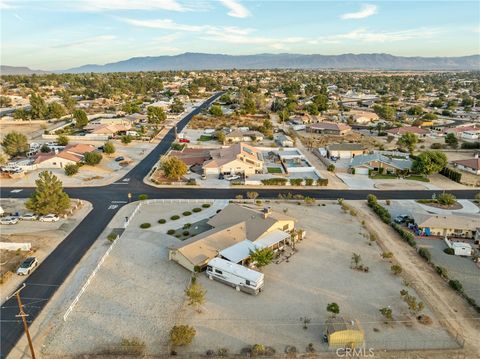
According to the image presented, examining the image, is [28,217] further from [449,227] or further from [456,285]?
[449,227]

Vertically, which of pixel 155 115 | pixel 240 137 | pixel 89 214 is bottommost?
pixel 89 214

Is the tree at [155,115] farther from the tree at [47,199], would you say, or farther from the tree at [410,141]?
the tree at [410,141]

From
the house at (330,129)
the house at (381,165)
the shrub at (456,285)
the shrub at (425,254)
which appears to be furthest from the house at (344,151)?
the shrub at (456,285)

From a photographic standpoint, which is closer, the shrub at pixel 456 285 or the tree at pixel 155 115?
the shrub at pixel 456 285

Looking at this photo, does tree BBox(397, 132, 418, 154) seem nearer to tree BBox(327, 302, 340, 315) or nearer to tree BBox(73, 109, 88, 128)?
tree BBox(327, 302, 340, 315)

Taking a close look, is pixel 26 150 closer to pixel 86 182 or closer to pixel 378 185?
pixel 86 182

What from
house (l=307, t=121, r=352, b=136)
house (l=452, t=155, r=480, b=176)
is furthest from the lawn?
house (l=307, t=121, r=352, b=136)

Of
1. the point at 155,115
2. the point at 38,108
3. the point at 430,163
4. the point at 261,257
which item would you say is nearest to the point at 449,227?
the point at 430,163
